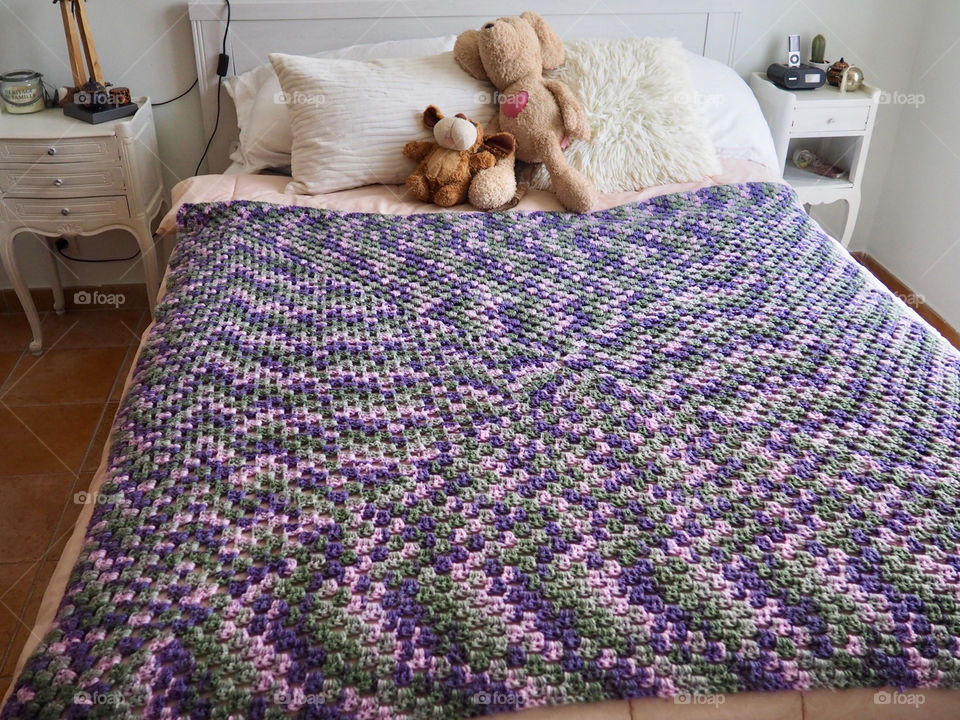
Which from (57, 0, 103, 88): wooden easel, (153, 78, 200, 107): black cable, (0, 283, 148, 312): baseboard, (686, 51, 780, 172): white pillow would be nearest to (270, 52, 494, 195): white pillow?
(153, 78, 200, 107): black cable

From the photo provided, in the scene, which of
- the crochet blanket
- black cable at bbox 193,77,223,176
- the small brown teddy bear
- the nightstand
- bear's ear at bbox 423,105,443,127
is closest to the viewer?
the crochet blanket

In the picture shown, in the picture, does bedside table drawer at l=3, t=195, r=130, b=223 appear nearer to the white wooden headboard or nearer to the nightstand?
the nightstand

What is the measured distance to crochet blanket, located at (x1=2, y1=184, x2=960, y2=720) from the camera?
94 centimetres

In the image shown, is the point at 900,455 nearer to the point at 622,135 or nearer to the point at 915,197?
the point at 622,135

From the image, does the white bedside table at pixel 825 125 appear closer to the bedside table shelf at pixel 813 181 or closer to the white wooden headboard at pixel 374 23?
the bedside table shelf at pixel 813 181

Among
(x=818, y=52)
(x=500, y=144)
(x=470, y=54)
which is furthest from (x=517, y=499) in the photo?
(x=818, y=52)

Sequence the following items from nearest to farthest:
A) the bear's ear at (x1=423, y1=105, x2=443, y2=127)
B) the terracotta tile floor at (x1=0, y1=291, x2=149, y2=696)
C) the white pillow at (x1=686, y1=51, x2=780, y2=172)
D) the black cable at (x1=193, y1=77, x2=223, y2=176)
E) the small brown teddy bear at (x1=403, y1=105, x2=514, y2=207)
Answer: the terracotta tile floor at (x1=0, y1=291, x2=149, y2=696), the small brown teddy bear at (x1=403, y1=105, x2=514, y2=207), the bear's ear at (x1=423, y1=105, x2=443, y2=127), the white pillow at (x1=686, y1=51, x2=780, y2=172), the black cable at (x1=193, y1=77, x2=223, y2=176)

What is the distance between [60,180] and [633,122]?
1.61 metres

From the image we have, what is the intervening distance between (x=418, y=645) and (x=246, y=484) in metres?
0.36

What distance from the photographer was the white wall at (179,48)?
2.48 meters

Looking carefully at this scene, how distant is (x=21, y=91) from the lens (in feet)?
7.74

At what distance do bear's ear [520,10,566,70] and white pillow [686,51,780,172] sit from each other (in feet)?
1.48

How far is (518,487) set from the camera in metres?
1.15

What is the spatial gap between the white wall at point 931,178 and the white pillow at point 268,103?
5.38 feet
